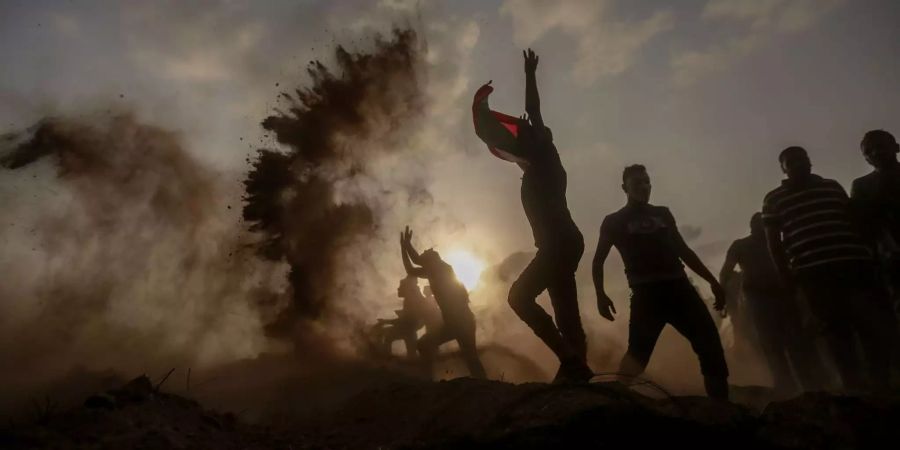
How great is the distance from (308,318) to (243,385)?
14.8 feet

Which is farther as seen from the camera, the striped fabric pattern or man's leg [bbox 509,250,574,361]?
the striped fabric pattern

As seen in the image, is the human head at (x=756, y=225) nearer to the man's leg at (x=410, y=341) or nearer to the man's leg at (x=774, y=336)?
the man's leg at (x=774, y=336)

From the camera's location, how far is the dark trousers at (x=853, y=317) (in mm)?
4508

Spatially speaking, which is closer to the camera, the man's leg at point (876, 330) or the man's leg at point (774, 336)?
the man's leg at point (876, 330)

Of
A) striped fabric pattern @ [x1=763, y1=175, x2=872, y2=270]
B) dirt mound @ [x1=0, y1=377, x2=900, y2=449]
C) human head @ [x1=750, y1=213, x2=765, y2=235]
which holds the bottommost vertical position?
dirt mound @ [x1=0, y1=377, x2=900, y2=449]

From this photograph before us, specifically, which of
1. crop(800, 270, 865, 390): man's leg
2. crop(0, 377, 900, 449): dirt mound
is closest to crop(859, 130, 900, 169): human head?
crop(800, 270, 865, 390): man's leg

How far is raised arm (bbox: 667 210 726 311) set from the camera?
4.80m

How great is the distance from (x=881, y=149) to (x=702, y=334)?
8.30 feet

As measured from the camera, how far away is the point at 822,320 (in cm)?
476

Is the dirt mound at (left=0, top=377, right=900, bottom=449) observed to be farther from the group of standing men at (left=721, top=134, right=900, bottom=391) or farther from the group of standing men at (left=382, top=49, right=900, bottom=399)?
the group of standing men at (left=721, top=134, right=900, bottom=391)

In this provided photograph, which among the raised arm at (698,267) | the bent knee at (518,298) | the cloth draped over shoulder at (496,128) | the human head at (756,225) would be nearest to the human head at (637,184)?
the raised arm at (698,267)

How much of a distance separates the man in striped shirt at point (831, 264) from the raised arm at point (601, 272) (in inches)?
63.9

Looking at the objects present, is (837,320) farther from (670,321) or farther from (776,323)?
(776,323)

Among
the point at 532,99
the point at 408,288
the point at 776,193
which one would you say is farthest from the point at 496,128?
the point at 408,288
